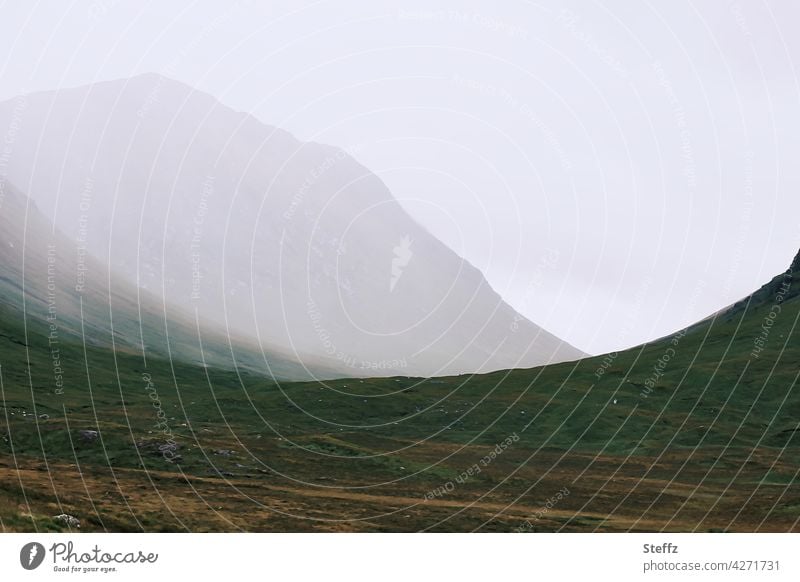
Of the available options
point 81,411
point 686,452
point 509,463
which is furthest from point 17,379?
point 686,452

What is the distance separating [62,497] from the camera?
7506cm

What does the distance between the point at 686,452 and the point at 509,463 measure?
134ft

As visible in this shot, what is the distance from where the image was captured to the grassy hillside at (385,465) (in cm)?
8325
